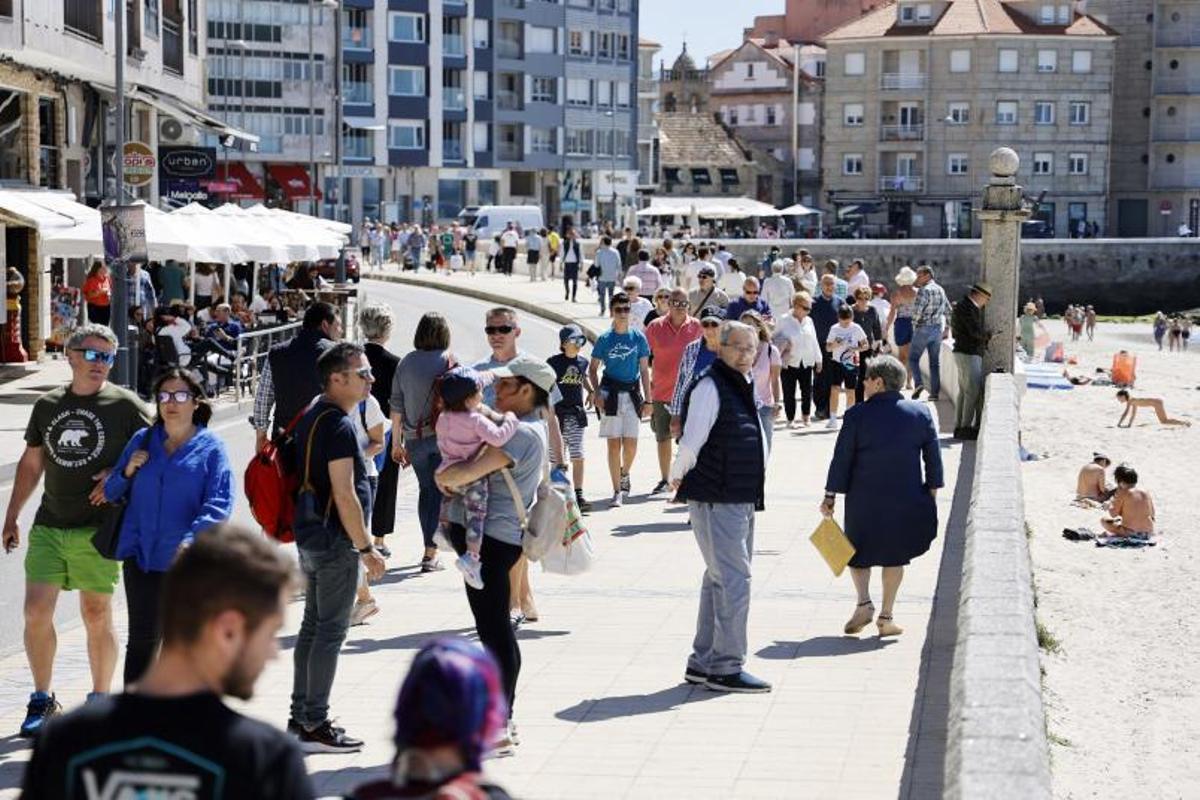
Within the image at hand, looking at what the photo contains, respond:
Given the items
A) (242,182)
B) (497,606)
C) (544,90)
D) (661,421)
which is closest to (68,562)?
(497,606)

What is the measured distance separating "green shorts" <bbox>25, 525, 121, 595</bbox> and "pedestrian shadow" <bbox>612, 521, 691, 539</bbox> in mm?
6632

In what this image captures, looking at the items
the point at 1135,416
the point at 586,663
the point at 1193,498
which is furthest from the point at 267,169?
the point at 586,663

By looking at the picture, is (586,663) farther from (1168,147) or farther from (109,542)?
(1168,147)

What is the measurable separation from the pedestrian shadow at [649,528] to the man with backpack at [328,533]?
6.63 metres

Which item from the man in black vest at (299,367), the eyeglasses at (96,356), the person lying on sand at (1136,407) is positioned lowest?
the person lying on sand at (1136,407)

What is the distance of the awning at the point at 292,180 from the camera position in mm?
77119

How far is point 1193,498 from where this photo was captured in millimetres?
25891

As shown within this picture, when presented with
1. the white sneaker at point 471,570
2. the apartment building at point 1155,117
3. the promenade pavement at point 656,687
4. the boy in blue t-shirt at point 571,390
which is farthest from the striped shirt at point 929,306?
the apartment building at point 1155,117

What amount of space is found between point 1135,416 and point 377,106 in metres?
64.6

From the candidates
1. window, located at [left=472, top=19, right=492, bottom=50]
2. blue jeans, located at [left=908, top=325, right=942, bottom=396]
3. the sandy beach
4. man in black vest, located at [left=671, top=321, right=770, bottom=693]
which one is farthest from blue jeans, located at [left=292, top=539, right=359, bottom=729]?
window, located at [left=472, top=19, right=492, bottom=50]

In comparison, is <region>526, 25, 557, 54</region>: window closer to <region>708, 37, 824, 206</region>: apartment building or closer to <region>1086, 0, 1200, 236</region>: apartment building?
<region>708, 37, 824, 206</region>: apartment building

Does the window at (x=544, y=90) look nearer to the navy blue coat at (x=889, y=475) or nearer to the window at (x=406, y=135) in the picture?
the window at (x=406, y=135)

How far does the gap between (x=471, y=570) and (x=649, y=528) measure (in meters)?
6.95

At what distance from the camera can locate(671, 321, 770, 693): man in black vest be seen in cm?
1001
